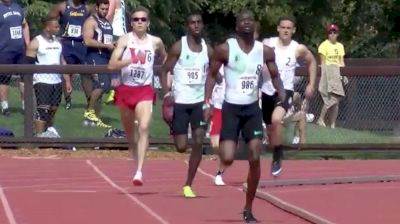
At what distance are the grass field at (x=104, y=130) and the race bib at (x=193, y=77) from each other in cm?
644

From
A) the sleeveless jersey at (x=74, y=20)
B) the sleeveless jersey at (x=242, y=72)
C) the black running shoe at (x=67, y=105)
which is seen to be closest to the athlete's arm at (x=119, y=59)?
the sleeveless jersey at (x=242, y=72)

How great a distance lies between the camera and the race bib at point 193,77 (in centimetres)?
1698

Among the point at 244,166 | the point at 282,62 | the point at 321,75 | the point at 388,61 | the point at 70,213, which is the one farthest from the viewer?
the point at 388,61

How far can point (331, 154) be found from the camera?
24000mm

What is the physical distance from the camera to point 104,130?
2361 centimetres

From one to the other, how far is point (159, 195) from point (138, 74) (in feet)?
4.89

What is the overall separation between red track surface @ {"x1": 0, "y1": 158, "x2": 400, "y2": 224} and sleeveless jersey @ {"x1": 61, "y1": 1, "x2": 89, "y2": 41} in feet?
8.98

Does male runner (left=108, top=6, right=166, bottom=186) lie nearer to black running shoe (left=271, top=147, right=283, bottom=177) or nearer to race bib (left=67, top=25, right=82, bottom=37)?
black running shoe (left=271, top=147, right=283, bottom=177)

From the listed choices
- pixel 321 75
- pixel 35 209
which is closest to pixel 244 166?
pixel 321 75

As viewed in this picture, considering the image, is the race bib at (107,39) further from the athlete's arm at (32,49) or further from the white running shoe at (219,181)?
the white running shoe at (219,181)

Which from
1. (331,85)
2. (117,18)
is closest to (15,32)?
(117,18)

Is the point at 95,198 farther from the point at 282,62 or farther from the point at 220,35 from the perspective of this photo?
the point at 220,35

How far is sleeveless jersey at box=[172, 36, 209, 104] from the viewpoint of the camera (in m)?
17.0

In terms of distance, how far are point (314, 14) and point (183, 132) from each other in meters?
22.3
